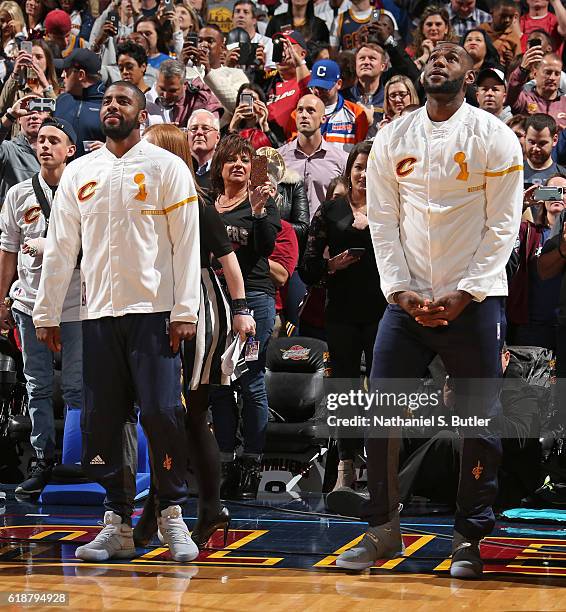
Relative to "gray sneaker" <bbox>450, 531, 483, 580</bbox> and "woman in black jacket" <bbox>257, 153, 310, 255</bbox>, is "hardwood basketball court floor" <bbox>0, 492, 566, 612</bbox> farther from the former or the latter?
"woman in black jacket" <bbox>257, 153, 310, 255</bbox>

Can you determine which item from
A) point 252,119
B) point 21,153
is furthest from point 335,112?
point 21,153

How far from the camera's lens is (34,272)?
7680mm

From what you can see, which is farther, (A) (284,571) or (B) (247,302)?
(B) (247,302)

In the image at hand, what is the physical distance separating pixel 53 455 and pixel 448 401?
3.05m

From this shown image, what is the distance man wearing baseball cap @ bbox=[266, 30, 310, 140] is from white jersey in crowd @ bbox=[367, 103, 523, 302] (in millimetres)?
4947

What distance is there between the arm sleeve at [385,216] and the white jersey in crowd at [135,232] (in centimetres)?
83

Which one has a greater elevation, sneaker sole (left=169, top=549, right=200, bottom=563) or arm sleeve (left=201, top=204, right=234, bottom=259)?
arm sleeve (left=201, top=204, right=234, bottom=259)

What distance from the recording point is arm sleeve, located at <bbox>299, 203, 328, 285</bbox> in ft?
24.6

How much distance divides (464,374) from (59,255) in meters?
1.96

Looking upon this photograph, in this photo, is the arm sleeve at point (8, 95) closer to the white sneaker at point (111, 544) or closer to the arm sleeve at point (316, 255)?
the arm sleeve at point (316, 255)

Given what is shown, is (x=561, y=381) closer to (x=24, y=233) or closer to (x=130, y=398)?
(x=130, y=398)

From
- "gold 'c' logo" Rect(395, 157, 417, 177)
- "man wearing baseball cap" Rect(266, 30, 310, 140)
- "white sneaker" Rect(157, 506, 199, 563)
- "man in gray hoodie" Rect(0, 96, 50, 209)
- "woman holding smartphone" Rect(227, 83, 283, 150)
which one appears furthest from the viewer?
"man wearing baseball cap" Rect(266, 30, 310, 140)

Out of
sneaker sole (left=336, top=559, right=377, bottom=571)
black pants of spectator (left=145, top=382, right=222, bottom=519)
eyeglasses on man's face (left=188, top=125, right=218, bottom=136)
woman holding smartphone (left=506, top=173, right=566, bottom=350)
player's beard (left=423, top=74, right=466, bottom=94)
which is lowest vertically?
sneaker sole (left=336, top=559, right=377, bottom=571)

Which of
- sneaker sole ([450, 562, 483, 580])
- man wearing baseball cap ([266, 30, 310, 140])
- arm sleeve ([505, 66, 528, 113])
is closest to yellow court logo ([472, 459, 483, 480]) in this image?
sneaker sole ([450, 562, 483, 580])
